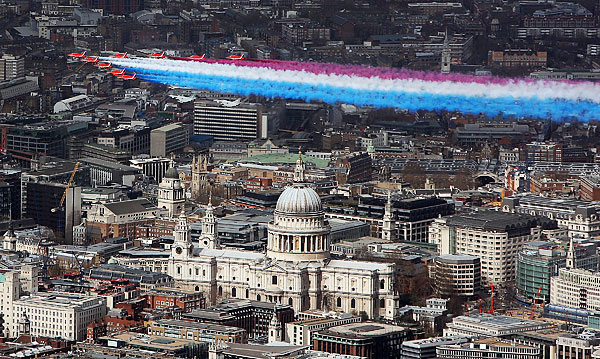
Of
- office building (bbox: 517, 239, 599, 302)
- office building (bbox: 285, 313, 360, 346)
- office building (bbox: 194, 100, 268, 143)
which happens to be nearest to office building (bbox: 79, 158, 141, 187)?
office building (bbox: 194, 100, 268, 143)

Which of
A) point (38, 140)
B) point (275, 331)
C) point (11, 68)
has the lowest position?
point (275, 331)

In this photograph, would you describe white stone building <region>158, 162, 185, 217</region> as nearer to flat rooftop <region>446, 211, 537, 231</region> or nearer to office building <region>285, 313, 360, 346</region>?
flat rooftop <region>446, 211, 537, 231</region>

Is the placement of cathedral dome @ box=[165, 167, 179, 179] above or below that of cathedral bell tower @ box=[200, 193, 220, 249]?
above

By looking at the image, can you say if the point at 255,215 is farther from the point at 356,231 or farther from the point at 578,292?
the point at 578,292

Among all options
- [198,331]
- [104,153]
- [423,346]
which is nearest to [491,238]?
[423,346]

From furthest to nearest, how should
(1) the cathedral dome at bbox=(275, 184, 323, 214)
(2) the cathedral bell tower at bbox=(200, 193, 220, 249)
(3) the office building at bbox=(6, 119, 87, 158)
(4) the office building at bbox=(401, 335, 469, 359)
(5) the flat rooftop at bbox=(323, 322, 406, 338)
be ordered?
1. (3) the office building at bbox=(6, 119, 87, 158)
2. (2) the cathedral bell tower at bbox=(200, 193, 220, 249)
3. (1) the cathedral dome at bbox=(275, 184, 323, 214)
4. (5) the flat rooftop at bbox=(323, 322, 406, 338)
5. (4) the office building at bbox=(401, 335, 469, 359)

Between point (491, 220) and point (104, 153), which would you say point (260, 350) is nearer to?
point (491, 220)

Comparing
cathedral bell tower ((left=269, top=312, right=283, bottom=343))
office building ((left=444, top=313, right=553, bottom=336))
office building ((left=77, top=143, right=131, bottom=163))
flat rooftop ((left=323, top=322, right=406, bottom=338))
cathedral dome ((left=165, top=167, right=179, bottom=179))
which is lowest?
cathedral bell tower ((left=269, top=312, right=283, bottom=343))

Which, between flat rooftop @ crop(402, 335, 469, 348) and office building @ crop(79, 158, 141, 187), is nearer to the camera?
flat rooftop @ crop(402, 335, 469, 348)
